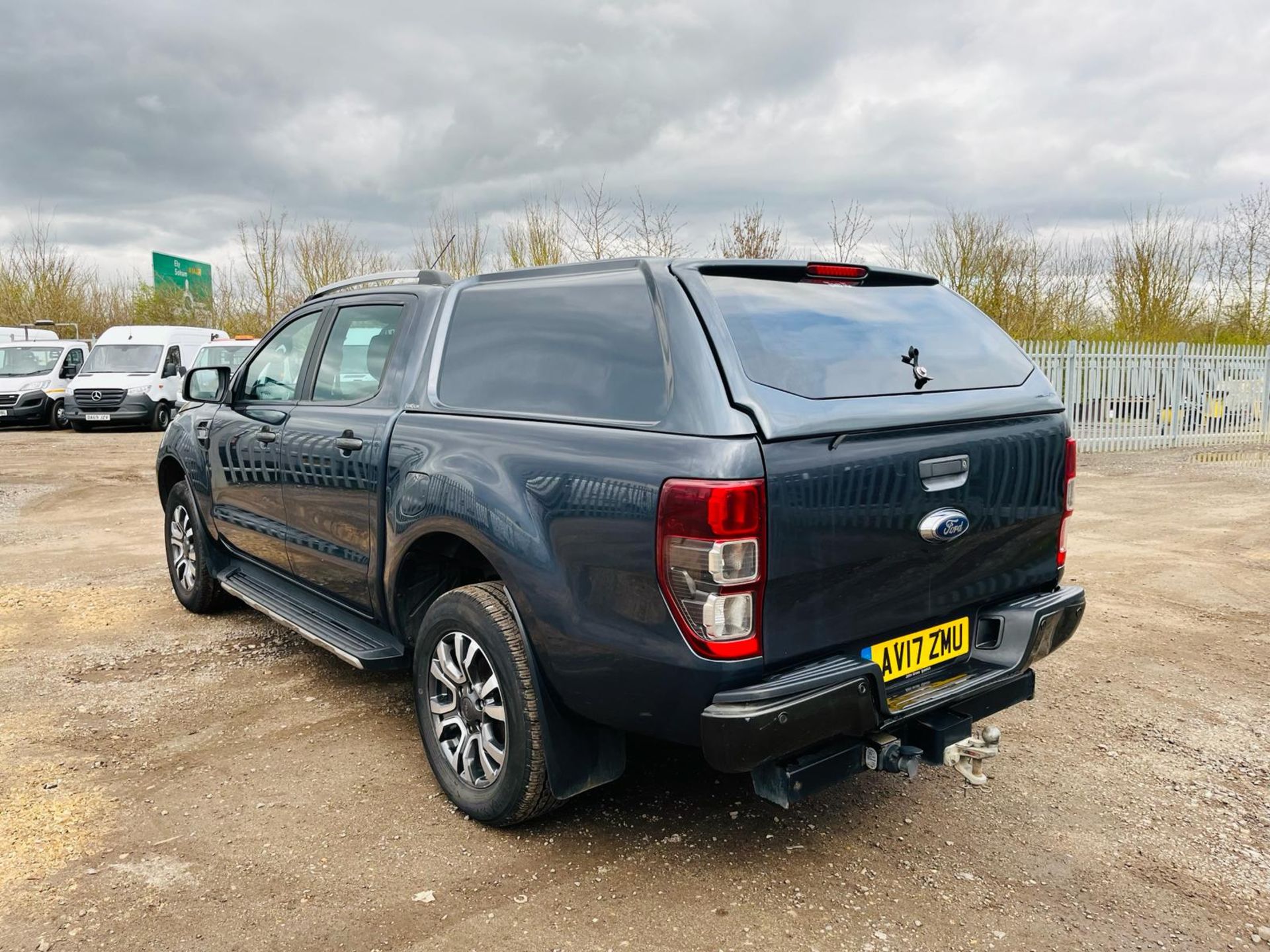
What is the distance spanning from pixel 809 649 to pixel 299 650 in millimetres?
3416

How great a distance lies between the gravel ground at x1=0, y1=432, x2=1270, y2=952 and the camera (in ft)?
8.83

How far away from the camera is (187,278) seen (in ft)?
146

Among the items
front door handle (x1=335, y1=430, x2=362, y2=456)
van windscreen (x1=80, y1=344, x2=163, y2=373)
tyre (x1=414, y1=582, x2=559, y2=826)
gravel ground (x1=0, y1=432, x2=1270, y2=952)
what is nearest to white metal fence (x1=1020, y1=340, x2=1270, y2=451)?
gravel ground (x1=0, y1=432, x2=1270, y2=952)

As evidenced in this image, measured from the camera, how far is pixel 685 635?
2.51 metres

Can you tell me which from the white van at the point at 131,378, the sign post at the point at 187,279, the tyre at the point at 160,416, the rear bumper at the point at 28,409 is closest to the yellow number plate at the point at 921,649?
the white van at the point at 131,378

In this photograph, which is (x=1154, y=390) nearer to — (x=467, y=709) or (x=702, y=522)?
(x=467, y=709)

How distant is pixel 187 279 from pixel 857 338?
46433mm

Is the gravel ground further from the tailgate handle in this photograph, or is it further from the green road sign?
the green road sign

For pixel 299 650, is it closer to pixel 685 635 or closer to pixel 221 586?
pixel 221 586

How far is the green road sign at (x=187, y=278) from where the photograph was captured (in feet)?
123

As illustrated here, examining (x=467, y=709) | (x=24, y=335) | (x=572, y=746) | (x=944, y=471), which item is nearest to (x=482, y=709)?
(x=467, y=709)

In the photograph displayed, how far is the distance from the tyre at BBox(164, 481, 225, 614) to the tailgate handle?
4.14 meters

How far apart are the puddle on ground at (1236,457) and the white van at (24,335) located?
26.4 m

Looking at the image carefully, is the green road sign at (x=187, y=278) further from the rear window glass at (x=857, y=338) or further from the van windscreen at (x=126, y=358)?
the rear window glass at (x=857, y=338)
